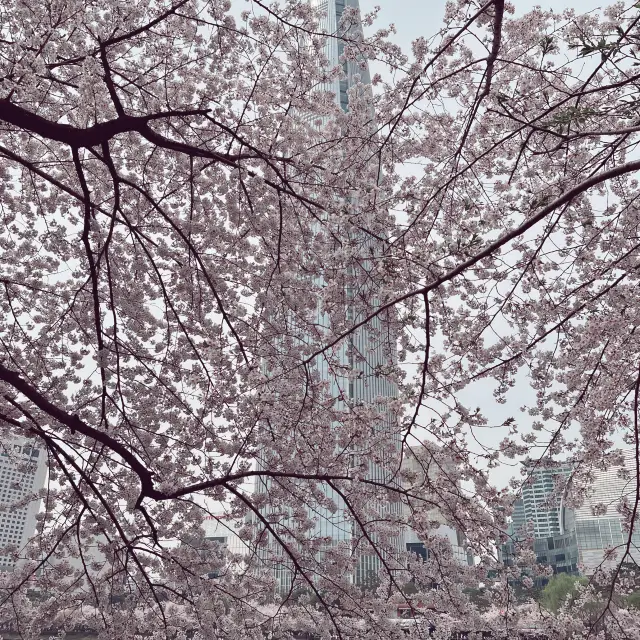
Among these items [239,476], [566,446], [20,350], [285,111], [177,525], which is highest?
[285,111]

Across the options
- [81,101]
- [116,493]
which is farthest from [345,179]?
[116,493]

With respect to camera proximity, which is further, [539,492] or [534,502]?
[539,492]

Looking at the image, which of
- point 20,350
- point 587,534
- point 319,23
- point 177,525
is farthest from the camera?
point 587,534

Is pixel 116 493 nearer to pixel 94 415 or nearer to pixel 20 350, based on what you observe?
pixel 94 415

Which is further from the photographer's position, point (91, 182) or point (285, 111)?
point (91, 182)

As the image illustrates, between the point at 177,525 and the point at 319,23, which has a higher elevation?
the point at 319,23

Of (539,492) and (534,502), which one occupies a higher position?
(539,492)

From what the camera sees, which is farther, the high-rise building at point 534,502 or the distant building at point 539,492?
the distant building at point 539,492

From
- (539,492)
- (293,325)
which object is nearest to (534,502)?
(539,492)

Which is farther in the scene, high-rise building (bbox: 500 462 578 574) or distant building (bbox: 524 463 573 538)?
distant building (bbox: 524 463 573 538)

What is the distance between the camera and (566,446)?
14.5 ft

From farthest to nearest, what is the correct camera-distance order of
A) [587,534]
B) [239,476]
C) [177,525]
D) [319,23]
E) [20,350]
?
1. [587,534]
2. [20,350]
3. [177,525]
4. [319,23]
5. [239,476]

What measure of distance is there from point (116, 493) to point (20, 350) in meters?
1.91

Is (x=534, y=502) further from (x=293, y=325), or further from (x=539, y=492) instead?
(x=293, y=325)
